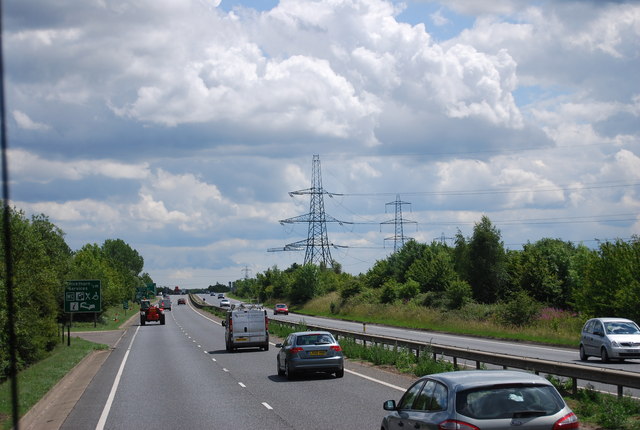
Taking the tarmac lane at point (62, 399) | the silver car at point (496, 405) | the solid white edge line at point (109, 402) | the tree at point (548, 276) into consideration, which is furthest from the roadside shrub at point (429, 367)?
the tree at point (548, 276)

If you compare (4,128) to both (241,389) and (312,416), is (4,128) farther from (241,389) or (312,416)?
(241,389)

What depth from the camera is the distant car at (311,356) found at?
2303cm

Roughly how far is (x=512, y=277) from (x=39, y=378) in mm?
52292

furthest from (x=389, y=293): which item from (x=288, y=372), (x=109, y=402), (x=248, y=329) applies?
(x=109, y=402)

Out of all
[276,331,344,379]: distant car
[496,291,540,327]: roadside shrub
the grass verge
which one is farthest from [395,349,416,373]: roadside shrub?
[496,291,540,327]: roadside shrub

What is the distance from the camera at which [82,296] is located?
47375 mm

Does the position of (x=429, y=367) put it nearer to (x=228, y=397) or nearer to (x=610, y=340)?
(x=228, y=397)

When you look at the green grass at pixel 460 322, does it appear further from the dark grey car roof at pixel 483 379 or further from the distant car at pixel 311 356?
the dark grey car roof at pixel 483 379

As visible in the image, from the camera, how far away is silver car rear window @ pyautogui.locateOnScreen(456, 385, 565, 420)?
828 cm

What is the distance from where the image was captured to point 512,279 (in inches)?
2724

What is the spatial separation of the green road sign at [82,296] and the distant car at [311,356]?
2652cm

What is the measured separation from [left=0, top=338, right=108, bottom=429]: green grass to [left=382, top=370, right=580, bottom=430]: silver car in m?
9.32

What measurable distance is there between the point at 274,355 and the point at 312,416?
65.1 ft

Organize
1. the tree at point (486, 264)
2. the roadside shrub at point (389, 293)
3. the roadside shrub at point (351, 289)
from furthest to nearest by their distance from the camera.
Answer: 1. the roadside shrub at point (351, 289)
2. the roadside shrub at point (389, 293)
3. the tree at point (486, 264)
